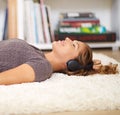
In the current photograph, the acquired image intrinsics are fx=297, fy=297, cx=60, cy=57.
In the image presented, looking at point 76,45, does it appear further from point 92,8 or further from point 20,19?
point 92,8

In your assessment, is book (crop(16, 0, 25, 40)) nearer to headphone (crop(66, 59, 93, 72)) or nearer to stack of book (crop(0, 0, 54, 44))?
stack of book (crop(0, 0, 54, 44))

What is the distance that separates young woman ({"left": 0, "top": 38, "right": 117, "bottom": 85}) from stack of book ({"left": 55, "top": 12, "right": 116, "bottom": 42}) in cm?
91

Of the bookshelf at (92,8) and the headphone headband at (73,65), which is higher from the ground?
the bookshelf at (92,8)

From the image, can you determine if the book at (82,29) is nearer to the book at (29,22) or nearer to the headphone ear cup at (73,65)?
the book at (29,22)

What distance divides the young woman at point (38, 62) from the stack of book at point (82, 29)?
3.00 ft

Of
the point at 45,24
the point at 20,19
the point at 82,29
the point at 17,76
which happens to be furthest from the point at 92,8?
the point at 17,76

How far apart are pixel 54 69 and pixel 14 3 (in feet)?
3.11

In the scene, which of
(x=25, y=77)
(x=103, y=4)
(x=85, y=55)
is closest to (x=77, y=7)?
(x=103, y=4)

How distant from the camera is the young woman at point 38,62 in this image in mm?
1128

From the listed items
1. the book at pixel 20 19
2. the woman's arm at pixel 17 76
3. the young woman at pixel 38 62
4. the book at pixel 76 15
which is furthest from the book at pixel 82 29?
the woman's arm at pixel 17 76

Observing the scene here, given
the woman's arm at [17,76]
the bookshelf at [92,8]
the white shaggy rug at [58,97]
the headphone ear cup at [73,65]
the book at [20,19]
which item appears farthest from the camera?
the bookshelf at [92,8]

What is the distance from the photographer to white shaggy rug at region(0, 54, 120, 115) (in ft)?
2.97

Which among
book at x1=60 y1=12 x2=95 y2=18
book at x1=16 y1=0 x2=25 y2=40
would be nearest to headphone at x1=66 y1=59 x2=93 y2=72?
book at x1=16 y1=0 x2=25 y2=40

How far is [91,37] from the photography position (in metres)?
2.36
